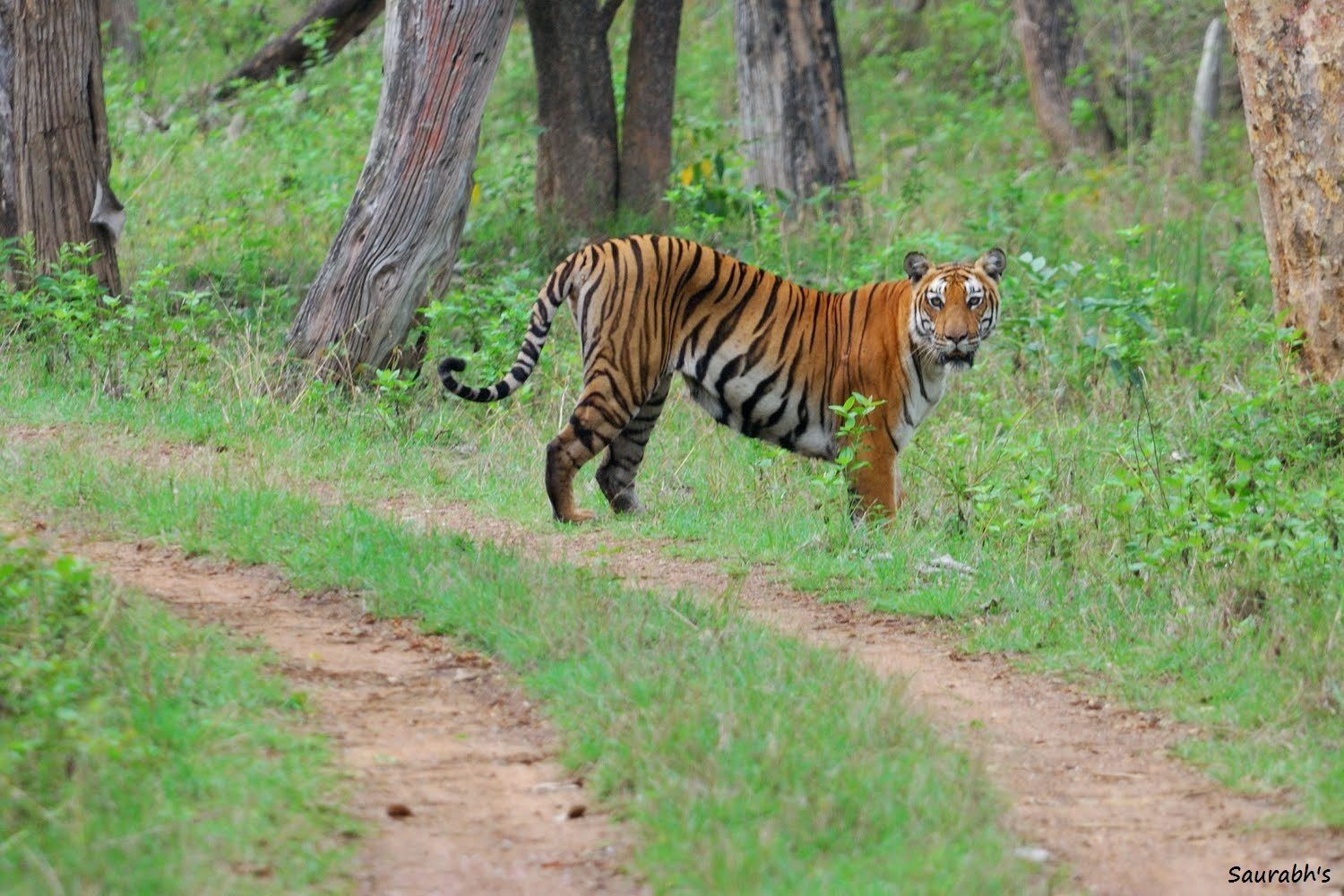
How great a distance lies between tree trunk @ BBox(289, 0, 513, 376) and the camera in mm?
8805

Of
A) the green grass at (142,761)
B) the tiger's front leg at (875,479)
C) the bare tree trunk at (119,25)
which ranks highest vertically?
the bare tree trunk at (119,25)

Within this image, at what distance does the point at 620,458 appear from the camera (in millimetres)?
7832

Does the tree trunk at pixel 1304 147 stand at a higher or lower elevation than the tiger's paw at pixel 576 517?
higher

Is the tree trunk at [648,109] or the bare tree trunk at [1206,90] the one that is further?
the bare tree trunk at [1206,90]

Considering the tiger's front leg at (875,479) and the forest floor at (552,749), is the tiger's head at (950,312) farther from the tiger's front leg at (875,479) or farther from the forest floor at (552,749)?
the forest floor at (552,749)

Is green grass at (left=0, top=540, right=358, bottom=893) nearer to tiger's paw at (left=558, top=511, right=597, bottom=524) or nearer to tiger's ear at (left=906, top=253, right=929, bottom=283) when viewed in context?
tiger's paw at (left=558, top=511, right=597, bottom=524)

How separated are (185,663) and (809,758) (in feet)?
5.85

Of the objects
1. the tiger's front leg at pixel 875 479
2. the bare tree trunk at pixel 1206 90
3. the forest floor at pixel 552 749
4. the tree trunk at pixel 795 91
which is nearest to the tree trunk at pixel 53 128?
the forest floor at pixel 552 749

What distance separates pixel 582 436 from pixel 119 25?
1215 cm

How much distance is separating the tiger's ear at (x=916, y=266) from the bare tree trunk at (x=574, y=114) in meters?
4.56

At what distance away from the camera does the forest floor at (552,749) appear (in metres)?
3.84

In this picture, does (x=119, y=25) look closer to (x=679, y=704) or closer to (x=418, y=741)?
(x=418, y=741)

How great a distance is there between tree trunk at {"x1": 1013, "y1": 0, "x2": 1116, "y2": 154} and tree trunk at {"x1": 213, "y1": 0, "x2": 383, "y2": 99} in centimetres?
693

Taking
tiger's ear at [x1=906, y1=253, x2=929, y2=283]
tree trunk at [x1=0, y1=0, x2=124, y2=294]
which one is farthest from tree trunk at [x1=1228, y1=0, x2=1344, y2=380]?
tree trunk at [x1=0, y1=0, x2=124, y2=294]
